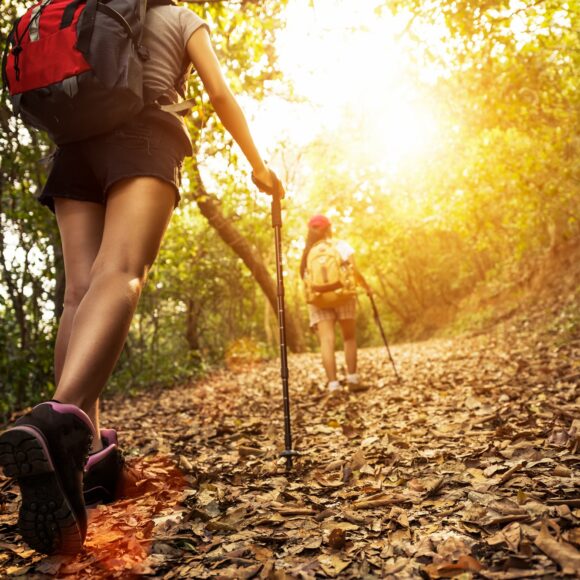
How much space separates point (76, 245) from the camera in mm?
2084

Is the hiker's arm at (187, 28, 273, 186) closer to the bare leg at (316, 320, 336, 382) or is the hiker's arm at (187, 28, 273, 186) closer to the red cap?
the red cap

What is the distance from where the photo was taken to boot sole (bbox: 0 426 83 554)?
4.64ft

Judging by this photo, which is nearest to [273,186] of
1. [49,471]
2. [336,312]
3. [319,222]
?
[49,471]

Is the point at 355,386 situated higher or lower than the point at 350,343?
lower

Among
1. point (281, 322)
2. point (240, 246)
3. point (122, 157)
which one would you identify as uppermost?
point (240, 246)

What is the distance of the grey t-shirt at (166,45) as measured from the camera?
1.90 m

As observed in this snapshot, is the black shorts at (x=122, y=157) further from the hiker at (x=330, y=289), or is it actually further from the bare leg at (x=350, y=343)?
the bare leg at (x=350, y=343)

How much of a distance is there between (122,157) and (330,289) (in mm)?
4182

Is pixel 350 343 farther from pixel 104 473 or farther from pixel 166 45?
pixel 166 45

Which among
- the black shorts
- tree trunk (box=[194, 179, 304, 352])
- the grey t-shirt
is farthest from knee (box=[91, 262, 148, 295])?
tree trunk (box=[194, 179, 304, 352])

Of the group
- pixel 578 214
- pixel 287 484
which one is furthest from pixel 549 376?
pixel 578 214

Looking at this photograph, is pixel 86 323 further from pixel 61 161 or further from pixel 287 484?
pixel 287 484

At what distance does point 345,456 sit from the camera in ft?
9.65

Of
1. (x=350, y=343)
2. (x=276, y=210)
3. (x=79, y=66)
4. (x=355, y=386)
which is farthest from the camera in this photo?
(x=350, y=343)
